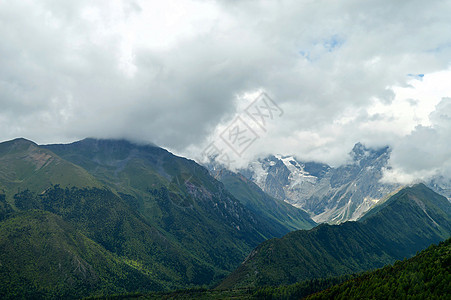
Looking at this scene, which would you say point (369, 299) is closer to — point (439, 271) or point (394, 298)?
point (394, 298)

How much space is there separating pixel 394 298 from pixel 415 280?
21199mm

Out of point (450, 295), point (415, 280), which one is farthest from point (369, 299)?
point (450, 295)

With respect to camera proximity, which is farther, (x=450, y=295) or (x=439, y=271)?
(x=439, y=271)

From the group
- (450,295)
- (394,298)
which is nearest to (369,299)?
(394,298)

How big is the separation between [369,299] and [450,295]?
151ft

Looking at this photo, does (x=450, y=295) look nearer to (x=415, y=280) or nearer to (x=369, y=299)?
(x=415, y=280)

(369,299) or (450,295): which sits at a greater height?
(369,299)

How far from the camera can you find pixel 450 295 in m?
169

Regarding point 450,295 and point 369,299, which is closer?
point 450,295

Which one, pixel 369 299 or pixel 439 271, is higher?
pixel 369 299

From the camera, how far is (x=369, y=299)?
7835 inches

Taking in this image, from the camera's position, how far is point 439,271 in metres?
194

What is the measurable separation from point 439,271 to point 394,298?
34.7 meters

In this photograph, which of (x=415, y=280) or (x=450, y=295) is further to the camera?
(x=415, y=280)
